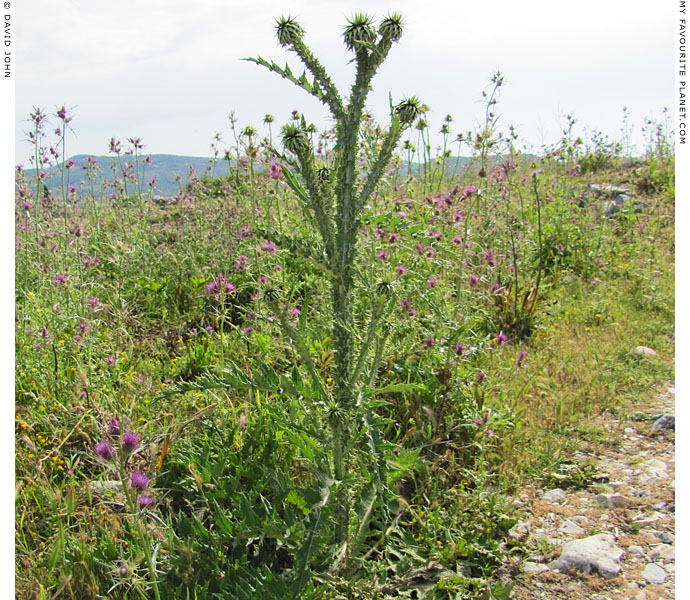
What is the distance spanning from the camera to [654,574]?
79.4 inches

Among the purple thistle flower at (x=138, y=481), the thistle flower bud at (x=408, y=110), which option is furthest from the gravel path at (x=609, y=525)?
the thistle flower bud at (x=408, y=110)

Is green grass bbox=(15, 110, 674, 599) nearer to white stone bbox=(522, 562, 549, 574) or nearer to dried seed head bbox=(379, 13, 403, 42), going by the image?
white stone bbox=(522, 562, 549, 574)

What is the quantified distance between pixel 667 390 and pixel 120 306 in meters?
4.32

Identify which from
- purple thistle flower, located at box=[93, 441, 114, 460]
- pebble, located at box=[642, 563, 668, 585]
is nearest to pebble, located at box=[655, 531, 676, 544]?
pebble, located at box=[642, 563, 668, 585]

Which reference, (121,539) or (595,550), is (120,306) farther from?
(595,550)

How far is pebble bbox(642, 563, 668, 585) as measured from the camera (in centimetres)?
199

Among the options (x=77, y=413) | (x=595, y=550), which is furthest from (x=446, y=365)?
(x=77, y=413)

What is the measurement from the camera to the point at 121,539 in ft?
6.84

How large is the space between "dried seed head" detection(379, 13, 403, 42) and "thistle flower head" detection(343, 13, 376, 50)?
0.04m

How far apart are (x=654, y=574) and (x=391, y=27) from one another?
236cm

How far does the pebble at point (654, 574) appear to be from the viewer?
6.52 ft

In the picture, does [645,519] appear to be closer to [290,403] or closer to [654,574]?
[654,574]

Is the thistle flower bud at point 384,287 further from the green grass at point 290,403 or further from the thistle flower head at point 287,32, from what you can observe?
the thistle flower head at point 287,32

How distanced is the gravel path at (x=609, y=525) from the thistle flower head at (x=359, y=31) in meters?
2.20
